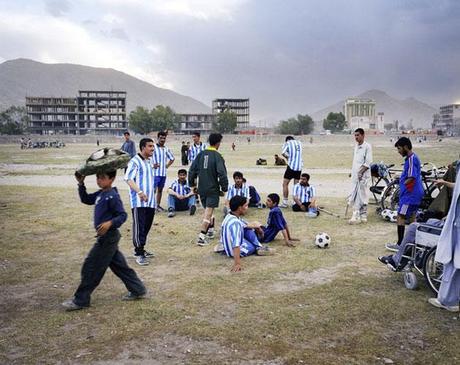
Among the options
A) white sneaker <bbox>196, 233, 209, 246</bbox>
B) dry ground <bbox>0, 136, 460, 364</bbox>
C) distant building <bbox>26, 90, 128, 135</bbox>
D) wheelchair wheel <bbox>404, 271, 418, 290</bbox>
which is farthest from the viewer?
distant building <bbox>26, 90, 128, 135</bbox>

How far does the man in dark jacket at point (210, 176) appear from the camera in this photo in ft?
25.6

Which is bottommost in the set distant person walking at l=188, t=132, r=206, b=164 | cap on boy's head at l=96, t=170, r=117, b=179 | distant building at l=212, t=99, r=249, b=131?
cap on boy's head at l=96, t=170, r=117, b=179

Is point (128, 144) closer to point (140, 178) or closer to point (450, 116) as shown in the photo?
point (140, 178)

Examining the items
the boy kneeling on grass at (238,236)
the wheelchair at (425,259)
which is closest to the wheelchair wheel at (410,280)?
the wheelchair at (425,259)

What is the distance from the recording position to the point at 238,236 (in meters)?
6.59

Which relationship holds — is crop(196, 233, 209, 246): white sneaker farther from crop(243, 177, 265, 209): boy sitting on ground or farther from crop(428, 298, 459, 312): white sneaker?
crop(428, 298, 459, 312): white sneaker

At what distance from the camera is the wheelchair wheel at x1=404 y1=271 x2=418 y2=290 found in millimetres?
5512

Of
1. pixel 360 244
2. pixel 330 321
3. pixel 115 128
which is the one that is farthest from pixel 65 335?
pixel 115 128

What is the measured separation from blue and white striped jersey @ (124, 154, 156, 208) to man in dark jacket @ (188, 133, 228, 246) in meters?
1.15

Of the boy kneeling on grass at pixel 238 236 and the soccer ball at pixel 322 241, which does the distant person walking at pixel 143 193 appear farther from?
the soccer ball at pixel 322 241

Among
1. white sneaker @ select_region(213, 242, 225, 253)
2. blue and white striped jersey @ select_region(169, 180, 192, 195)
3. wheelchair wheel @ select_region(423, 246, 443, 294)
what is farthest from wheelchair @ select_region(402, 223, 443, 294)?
blue and white striped jersey @ select_region(169, 180, 192, 195)

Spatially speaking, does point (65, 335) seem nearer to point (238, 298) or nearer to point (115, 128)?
point (238, 298)

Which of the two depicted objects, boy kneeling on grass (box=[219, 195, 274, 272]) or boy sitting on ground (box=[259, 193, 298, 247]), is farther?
boy sitting on ground (box=[259, 193, 298, 247])

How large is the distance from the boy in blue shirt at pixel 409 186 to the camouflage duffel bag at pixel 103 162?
445 cm
